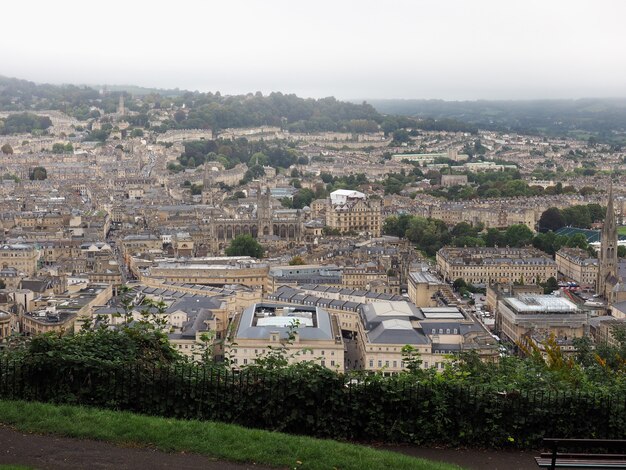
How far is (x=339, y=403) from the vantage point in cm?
839

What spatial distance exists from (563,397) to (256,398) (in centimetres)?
273

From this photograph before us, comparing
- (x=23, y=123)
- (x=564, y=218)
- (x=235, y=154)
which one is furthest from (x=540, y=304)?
(x=23, y=123)

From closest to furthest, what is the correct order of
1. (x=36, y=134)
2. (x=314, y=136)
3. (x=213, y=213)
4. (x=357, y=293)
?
(x=357, y=293) → (x=213, y=213) → (x=36, y=134) → (x=314, y=136)

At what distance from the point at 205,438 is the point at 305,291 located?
25380mm

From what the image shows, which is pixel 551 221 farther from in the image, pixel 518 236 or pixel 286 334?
pixel 286 334

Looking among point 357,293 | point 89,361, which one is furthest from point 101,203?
point 89,361

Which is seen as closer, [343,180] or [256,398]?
[256,398]

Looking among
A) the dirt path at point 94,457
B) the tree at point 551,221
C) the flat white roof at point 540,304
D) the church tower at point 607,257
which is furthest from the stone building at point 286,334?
the tree at point 551,221

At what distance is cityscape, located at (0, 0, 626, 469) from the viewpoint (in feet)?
27.4

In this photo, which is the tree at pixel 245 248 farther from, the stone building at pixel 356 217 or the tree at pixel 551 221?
the tree at pixel 551 221

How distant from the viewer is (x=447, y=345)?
2478 centimetres

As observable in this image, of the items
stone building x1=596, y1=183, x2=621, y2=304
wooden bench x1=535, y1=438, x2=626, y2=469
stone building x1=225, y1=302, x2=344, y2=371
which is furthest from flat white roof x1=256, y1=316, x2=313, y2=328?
wooden bench x1=535, y1=438, x2=626, y2=469

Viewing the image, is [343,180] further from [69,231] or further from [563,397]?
[563,397]

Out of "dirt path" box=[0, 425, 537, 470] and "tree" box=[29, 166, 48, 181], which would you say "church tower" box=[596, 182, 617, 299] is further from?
"tree" box=[29, 166, 48, 181]
